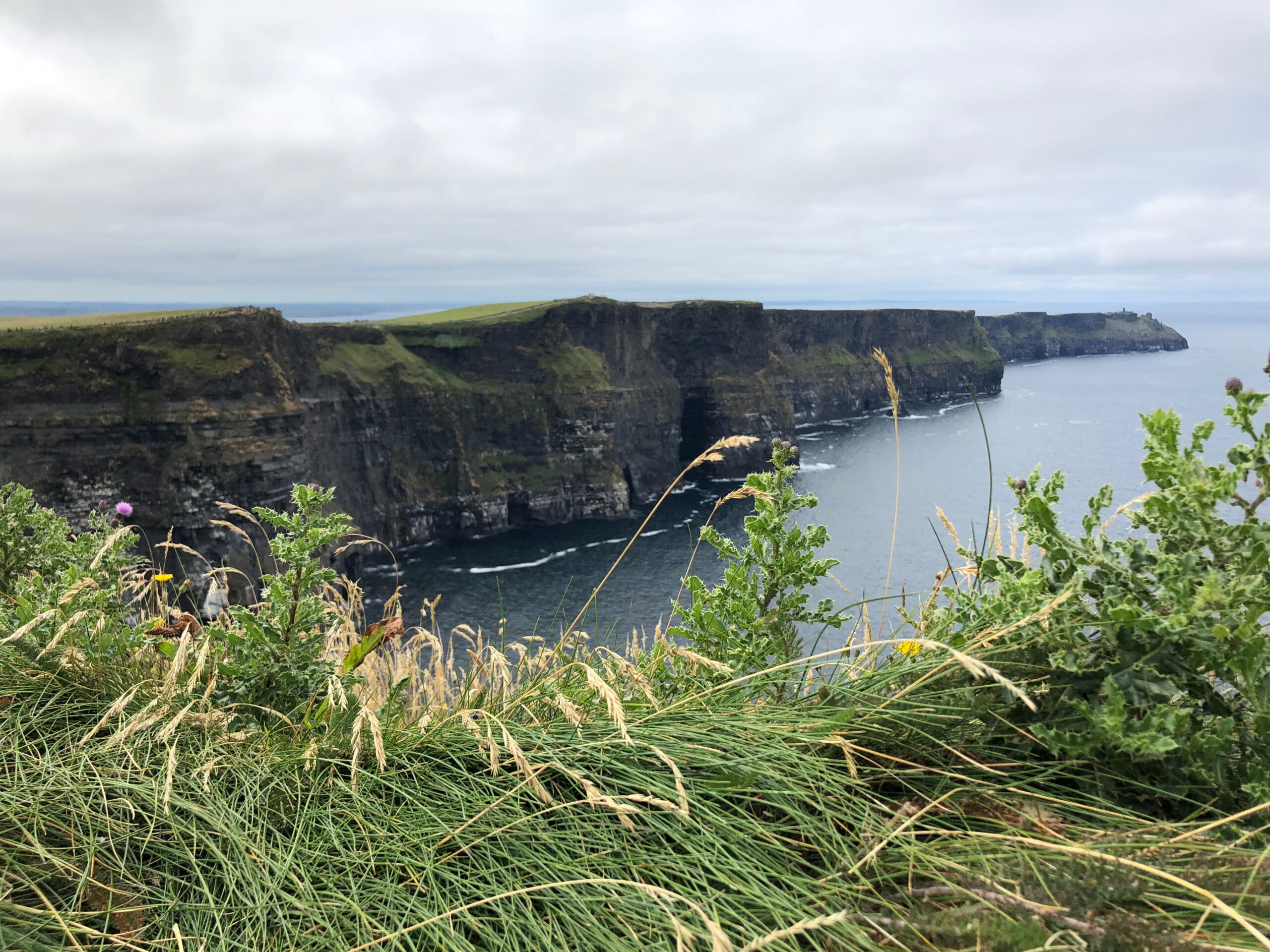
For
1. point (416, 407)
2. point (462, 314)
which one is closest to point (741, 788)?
point (416, 407)

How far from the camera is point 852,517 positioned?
246ft

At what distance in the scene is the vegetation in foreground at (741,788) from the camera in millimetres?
1909

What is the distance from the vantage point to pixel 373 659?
4730 mm

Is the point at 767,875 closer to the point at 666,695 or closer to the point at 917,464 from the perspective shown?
the point at 666,695

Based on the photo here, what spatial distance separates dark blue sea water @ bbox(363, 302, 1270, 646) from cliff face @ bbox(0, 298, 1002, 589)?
7.33 meters

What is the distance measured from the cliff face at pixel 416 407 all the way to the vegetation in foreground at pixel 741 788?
103 ft

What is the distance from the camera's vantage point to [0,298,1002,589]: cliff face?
178 feet

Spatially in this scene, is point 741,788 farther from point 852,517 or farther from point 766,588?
point 852,517

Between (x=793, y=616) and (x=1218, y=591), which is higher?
(x=1218, y=591)

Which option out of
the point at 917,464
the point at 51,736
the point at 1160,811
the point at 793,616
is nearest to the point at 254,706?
the point at 51,736

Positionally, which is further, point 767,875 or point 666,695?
point 666,695

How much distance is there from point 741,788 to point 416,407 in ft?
280

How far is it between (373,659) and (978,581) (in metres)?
3.56

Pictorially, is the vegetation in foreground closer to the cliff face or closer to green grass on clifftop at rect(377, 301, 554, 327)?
the cliff face
